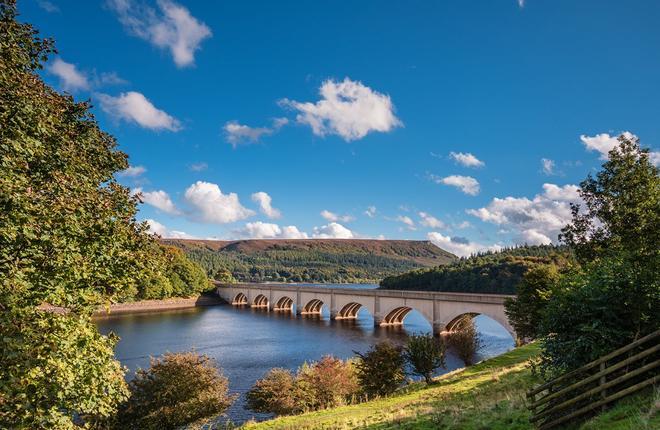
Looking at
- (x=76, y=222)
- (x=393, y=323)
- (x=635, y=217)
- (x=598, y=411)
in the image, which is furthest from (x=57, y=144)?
(x=393, y=323)

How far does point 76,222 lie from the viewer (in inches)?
390

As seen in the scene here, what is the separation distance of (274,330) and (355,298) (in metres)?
16.5

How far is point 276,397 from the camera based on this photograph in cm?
2641

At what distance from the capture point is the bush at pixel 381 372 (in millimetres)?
28016

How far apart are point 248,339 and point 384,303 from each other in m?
23.1

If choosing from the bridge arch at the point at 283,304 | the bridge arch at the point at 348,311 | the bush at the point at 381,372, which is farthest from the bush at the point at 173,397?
the bridge arch at the point at 283,304

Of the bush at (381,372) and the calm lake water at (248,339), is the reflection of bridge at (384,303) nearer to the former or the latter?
the calm lake water at (248,339)

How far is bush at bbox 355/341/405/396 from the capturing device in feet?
91.9

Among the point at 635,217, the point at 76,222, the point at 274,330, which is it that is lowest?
the point at 274,330

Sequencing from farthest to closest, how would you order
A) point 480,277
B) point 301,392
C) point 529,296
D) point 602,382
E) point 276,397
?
point 480,277 → point 529,296 → point 301,392 → point 276,397 → point 602,382

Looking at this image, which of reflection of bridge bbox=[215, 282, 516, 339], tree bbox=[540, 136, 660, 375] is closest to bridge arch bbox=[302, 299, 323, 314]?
reflection of bridge bbox=[215, 282, 516, 339]

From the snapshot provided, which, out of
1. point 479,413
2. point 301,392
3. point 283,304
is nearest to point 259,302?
point 283,304

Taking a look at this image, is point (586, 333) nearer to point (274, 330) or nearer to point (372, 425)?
point (372, 425)

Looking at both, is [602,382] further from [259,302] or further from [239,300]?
[239,300]
